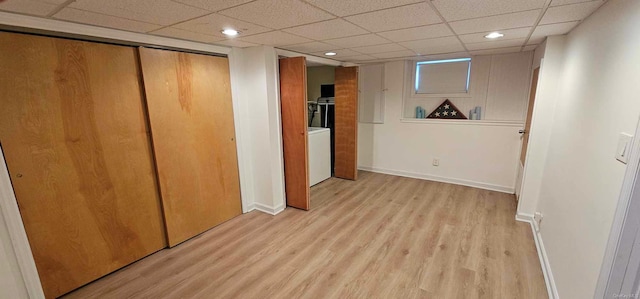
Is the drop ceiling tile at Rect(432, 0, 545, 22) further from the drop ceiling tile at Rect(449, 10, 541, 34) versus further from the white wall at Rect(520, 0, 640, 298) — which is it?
the white wall at Rect(520, 0, 640, 298)

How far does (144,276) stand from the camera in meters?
2.17

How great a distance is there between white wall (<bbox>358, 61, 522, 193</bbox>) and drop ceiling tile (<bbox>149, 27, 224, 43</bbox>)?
298 centimetres

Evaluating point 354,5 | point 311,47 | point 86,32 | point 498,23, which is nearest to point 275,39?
point 311,47

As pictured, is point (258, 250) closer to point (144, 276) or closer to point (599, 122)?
point (144, 276)

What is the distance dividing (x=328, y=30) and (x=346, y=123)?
93.1 inches

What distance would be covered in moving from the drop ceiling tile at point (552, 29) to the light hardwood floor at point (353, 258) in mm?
1927

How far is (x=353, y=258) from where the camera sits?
2.36 meters

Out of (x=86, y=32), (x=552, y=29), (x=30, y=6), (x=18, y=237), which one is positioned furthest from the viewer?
(x=552, y=29)

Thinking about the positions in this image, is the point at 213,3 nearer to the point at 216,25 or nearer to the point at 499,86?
the point at 216,25

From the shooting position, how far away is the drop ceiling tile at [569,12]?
156cm

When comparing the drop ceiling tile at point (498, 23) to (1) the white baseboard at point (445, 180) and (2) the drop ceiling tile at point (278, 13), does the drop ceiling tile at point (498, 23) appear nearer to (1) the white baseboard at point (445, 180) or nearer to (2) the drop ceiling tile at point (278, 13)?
(2) the drop ceiling tile at point (278, 13)

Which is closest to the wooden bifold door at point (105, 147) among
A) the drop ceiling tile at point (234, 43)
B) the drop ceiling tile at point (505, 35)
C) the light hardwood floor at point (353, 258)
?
the drop ceiling tile at point (234, 43)

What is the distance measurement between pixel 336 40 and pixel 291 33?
0.49 meters

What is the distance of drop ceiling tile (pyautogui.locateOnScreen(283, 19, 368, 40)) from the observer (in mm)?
1890
